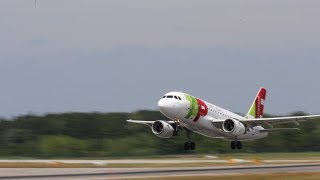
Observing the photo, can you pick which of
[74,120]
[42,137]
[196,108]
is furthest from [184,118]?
[74,120]

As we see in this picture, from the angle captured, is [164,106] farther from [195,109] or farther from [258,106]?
[258,106]

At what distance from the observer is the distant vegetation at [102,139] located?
4269 inches

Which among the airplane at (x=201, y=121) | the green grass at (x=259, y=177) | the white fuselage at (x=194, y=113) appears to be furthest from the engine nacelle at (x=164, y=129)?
the green grass at (x=259, y=177)

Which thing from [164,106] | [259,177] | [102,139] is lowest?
[259,177]

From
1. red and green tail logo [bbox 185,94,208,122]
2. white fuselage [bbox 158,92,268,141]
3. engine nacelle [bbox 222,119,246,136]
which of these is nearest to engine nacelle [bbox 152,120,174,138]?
white fuselage [bbox 158,92,268,141]

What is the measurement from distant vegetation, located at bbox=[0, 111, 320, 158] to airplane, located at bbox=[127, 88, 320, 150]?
56.3 feet

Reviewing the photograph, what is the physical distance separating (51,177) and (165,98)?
96.7 ft

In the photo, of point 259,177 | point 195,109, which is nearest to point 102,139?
point 195,109

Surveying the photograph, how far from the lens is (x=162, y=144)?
373ft

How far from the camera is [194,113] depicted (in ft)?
253

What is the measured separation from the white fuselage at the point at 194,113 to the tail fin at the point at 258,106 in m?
11.1

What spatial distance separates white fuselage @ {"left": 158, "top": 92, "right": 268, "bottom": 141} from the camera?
75375 mm

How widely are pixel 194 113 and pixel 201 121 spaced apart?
177 centimetres

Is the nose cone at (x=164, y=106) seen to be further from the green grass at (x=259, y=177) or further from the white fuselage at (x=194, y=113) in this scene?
the green grass at (x=259, y=177)
